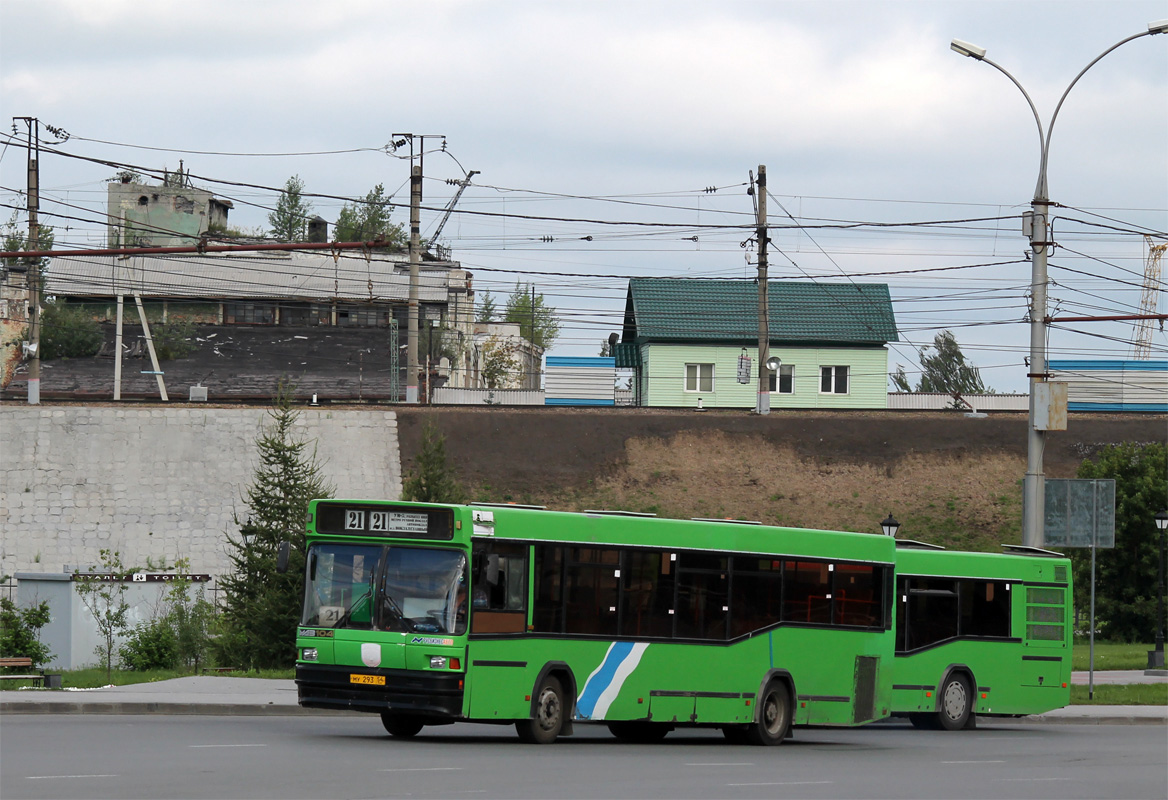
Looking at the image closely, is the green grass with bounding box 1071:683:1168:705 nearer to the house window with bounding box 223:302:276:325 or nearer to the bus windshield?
the bus windshield

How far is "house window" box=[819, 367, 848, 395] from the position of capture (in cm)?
7488

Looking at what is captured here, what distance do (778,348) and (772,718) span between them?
57.2 metres

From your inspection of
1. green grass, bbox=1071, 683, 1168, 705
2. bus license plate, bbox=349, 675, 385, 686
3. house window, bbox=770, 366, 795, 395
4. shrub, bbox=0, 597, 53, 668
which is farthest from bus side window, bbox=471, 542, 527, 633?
house window, bbox=770, 366, 795, 395

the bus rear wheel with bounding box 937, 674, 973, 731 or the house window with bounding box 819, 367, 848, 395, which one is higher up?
the house window with bounding box 819, 367, 848, 395

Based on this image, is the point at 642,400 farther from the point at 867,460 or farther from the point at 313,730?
the point at 313,730

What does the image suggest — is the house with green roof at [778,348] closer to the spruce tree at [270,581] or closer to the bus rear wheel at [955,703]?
the spruce tree at [270,581]

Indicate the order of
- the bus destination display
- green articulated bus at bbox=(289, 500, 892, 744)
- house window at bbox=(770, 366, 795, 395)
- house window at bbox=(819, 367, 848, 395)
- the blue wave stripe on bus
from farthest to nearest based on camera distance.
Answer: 1. house window at bbox=(819, 367, 848, 395)
2. house window at bbox=(770, 366, 795, 395)
3. the blue wave stripe on bus
4. the bus destination display
5. green articulated bus at bbox=(289, 500, 892, 744)

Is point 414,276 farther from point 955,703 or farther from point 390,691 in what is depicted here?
point 390,691

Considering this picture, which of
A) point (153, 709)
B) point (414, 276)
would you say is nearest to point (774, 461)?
point (414, 276)

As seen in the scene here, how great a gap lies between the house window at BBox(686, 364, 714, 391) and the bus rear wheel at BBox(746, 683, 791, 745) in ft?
183

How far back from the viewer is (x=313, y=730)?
56.9 ft

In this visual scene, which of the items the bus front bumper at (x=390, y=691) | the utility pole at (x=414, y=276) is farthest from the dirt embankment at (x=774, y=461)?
the bus front bumper at (x=390, y=691)

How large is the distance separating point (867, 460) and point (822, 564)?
3734 centimetres

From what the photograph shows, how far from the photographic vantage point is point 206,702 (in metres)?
19.8
